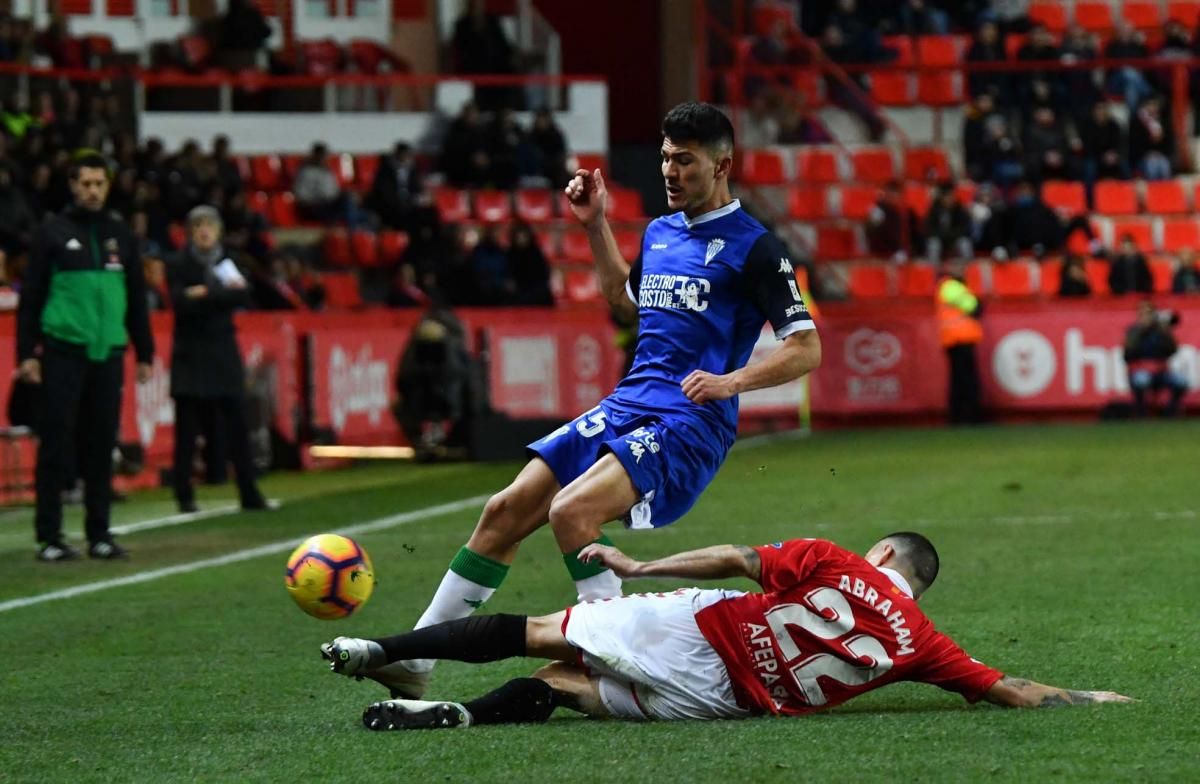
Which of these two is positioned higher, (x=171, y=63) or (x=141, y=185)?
(x=171, y=63)

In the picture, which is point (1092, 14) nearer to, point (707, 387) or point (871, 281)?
point (871, 281)

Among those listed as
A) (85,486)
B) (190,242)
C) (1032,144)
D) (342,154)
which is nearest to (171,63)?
(342,154)

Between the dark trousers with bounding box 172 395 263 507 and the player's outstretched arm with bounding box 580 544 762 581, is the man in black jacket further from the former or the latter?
the player's outstretched arm with bounding box 580 544 762 581

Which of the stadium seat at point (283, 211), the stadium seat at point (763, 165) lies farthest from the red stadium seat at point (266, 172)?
the stadium seat at point (763, 165)

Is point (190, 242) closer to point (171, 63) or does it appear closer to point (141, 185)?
point (141, 185)

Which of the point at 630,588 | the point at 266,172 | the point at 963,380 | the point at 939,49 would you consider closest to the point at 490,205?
the point at 266,172

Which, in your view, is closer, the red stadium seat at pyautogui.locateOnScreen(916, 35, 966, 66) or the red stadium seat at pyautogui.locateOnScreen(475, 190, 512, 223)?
the red stadium seat at pyautogui.locateOnScreen(475, 190, 512, 223)

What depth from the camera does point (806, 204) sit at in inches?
1134

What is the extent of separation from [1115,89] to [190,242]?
18666mm

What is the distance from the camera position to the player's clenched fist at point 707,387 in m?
6.42

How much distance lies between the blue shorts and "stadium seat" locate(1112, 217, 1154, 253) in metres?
23.1

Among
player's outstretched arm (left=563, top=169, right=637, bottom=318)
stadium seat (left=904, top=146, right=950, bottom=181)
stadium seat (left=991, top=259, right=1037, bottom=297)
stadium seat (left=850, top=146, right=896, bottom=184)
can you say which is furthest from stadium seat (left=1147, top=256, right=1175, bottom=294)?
player's outstretched arm (left=563, top=169, right=637, bottom=318)

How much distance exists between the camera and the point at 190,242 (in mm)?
14750

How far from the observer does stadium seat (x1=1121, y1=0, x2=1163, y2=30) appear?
3262cm
